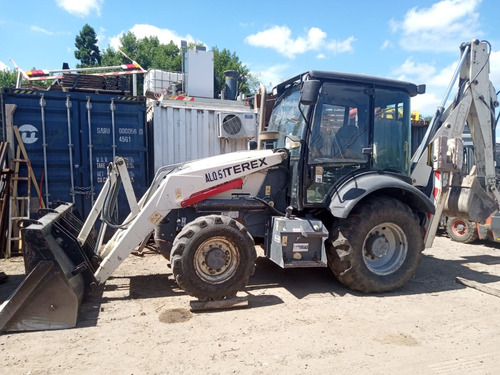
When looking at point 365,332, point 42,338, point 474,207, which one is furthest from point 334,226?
point 42,338

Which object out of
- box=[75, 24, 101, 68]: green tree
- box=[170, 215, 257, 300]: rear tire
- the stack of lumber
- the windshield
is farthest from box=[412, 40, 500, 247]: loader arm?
box=[75, 24, 101, 68]: green tree

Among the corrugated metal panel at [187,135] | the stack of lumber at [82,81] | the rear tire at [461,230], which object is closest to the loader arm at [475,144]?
the rear tire at [461,230]

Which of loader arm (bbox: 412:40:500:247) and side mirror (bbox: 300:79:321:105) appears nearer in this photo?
side mirror (bbox: 300:79:321:105)

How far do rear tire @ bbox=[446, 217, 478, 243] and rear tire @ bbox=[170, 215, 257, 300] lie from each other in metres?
5.86

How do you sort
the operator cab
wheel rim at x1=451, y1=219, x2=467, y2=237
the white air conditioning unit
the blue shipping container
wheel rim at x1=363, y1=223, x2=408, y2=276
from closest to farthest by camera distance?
the operator cab
wheel rim at x1=363, y1=223, x2=408, y2=276
the blue shipping container
wheel rim at x1=451, y1=219, x2=467, y2=237
the white air conditioning unit

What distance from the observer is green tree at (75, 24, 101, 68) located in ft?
113

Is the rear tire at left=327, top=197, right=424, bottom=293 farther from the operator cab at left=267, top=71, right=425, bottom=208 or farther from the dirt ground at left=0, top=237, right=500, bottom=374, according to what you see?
the operator cab at left=267, top=71, right=425, bottom=208

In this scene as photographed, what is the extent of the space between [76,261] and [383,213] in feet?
12.2

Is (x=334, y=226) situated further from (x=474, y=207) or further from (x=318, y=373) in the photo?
(x=474, y=207)

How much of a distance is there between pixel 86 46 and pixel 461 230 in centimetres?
3555

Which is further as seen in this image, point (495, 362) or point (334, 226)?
point (334, 226)

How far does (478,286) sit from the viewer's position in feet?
16.7

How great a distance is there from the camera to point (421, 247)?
200 inches

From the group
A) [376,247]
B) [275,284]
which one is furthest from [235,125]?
[376,247]
